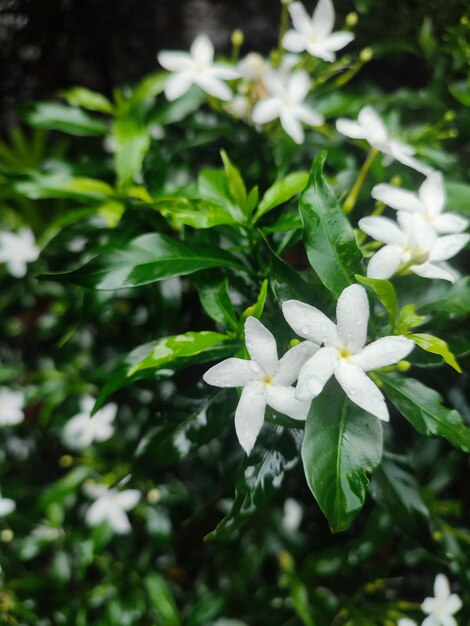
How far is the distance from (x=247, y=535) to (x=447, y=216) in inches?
35.6

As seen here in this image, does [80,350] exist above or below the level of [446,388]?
below

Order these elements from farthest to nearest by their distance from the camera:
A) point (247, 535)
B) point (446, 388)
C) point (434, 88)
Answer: point (247, 535) < point (434, 88) < point (446, 388)

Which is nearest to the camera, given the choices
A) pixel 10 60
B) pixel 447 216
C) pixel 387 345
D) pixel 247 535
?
pixel 387 345

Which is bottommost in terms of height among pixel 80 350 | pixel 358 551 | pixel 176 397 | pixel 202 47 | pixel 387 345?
pixel 358 551

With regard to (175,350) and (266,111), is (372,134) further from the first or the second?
(175,350)

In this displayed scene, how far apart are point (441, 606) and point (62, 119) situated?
1162 mm

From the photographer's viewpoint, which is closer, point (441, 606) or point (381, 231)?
point (381, 231)

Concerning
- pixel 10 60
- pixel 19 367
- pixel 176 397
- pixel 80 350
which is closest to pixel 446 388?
pixel 176 397

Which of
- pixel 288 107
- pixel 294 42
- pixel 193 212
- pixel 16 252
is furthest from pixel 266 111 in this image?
pixel 16 252

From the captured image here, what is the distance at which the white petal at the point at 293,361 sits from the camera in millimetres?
633

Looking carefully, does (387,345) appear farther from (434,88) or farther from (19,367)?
(19,367)

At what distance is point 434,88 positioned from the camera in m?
1.22

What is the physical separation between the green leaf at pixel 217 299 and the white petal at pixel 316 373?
188mm

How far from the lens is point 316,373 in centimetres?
60
